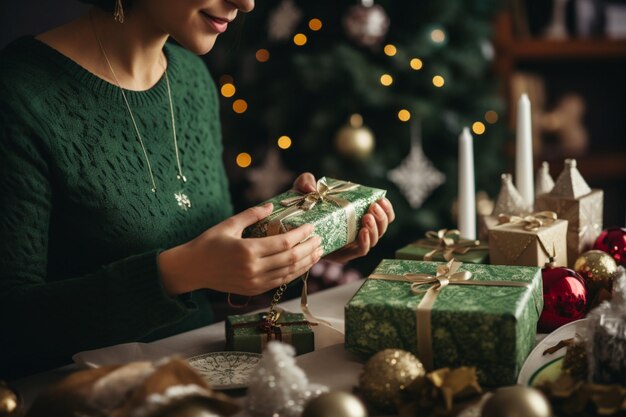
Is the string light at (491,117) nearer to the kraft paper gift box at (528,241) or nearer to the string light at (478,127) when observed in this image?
the string light at (478,127)

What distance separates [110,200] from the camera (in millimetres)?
1342

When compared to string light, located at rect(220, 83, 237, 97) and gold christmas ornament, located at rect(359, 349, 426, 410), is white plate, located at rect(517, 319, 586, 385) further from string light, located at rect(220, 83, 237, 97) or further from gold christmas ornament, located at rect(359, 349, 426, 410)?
string light, located at rect(220, 83, 237, 97)

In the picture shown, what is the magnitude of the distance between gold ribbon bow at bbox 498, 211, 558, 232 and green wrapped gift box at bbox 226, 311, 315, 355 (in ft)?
1.34

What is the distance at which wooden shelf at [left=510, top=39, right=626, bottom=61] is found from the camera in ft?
11.7

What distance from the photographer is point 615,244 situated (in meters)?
1.33

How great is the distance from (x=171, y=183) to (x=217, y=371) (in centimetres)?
58

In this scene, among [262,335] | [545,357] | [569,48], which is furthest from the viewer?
[569,48]

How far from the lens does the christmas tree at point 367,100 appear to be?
293 cm

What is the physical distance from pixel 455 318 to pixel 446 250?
0.40 m

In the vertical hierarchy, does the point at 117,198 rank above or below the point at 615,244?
above

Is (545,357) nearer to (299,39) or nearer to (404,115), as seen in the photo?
(404,115)

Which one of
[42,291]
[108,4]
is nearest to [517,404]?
[42,291]

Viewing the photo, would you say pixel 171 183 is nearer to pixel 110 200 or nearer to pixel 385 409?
pixel 110 200

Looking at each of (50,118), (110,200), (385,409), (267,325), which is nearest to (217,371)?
(267,325)
